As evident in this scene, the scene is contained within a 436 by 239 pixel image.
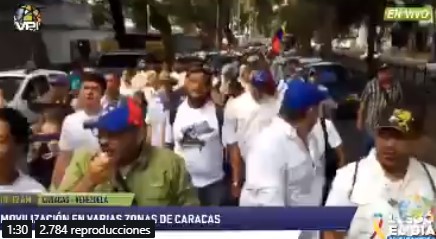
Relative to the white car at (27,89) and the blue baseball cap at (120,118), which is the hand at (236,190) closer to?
the blue baseball cap at (120,118)

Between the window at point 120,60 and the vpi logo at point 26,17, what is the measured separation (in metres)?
0.31

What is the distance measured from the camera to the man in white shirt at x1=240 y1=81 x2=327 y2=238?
152 inches

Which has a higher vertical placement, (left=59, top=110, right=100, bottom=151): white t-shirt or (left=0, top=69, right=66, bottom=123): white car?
(left=0, top=69, right=66, bottom=123): white car

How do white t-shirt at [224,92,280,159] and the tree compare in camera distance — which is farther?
white t-shirt at [224,92,280,159]

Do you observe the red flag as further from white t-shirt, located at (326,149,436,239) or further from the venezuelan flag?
white t-shirt, located at (326,149,436,239)

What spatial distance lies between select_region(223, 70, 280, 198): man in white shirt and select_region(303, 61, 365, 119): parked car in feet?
0.59

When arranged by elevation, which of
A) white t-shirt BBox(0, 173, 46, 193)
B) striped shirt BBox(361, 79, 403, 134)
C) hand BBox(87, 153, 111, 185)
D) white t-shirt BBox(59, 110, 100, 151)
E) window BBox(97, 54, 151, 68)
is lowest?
white t-shirt BBox(0, 173, 46, 193)

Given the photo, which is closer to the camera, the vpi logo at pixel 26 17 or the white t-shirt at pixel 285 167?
the vpi logo at pixel 26 17

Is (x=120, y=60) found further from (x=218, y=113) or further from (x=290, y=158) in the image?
(x=290, y=158)

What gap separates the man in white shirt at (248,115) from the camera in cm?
387

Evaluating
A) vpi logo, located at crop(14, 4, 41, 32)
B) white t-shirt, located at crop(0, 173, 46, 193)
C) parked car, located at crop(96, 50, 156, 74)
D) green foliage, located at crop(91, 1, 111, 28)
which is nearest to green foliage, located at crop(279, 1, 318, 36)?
parked car, located at crop(96, 50, 156, 74)

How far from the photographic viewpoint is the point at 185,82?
3.88 meters

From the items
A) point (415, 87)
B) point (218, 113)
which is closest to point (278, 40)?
point (218, 113)

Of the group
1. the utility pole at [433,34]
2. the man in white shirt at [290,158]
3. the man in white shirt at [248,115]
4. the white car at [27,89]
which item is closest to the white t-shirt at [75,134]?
the white car at [27,89]
